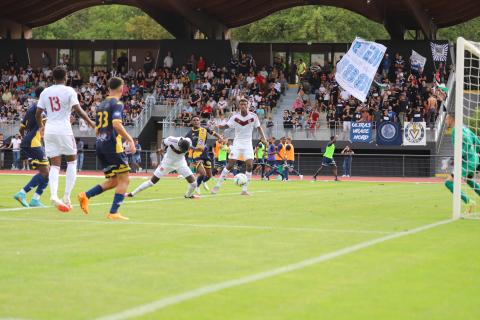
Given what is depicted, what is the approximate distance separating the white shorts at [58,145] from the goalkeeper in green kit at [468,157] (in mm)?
6244

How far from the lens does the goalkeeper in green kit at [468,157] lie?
50.5ft

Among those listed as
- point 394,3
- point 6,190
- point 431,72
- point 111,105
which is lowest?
point 6,190

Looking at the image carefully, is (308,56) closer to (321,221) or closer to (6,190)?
(6,190)

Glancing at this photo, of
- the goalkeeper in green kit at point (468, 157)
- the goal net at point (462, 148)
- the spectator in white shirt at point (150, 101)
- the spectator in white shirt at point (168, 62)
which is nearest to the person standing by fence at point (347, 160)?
the spectator in white shirt at point (150, 101)

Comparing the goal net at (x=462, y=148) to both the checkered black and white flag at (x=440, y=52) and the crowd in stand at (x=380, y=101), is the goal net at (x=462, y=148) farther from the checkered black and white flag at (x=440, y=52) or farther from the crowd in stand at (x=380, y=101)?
the checkered black and white flag at (x=440, y=52)

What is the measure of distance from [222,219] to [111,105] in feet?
7.89

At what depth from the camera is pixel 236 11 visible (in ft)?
180

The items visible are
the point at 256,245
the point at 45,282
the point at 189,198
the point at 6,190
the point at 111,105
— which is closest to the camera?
the point at 45,282

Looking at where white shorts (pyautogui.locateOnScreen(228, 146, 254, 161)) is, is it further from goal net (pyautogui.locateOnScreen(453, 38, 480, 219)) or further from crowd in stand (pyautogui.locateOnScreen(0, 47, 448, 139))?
crowd in stand (pyautogui.locateOnScreen(0, 47, 448, 139))

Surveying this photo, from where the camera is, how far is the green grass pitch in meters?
6.48

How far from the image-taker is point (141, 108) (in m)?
50.9

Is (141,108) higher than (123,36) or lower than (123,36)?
lower

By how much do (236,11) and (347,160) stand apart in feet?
50.8

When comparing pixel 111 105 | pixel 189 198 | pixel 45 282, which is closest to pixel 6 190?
pixel 189 198
